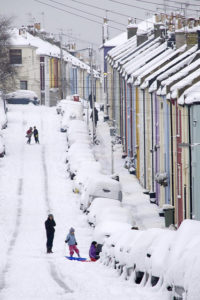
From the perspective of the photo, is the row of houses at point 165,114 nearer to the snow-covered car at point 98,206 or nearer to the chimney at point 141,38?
the chimney at point 141,38

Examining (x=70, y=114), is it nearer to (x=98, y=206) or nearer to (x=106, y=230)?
(x=98, y=206)

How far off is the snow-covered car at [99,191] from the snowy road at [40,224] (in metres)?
0.79

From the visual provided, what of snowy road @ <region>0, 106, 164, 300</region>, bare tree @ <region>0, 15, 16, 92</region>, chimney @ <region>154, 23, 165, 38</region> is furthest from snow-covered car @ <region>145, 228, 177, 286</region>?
bare tree @ <region>0, 15, 16, 92</region>

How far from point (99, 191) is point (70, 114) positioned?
28.6 metres

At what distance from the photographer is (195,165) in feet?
104

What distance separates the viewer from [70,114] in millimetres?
66562

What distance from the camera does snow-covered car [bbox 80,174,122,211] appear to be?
126 feet

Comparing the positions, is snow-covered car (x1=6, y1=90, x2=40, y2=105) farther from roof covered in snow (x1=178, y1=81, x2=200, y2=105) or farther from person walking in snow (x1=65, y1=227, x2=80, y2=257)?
person walking in snow (x1=65, y1=227, x2=80, y2=257)

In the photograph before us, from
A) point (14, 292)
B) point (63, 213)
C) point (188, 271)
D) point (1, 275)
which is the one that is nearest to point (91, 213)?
point (63, 213)

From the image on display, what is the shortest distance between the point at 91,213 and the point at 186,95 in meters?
6.66

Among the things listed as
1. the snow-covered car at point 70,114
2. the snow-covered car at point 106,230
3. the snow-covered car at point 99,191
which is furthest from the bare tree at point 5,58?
the snow-covered car at point 106,230

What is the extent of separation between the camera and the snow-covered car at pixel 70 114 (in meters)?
64.9

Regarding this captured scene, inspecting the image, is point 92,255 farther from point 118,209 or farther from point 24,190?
point 24,190

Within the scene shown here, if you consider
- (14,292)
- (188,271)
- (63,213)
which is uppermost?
(188,271)
